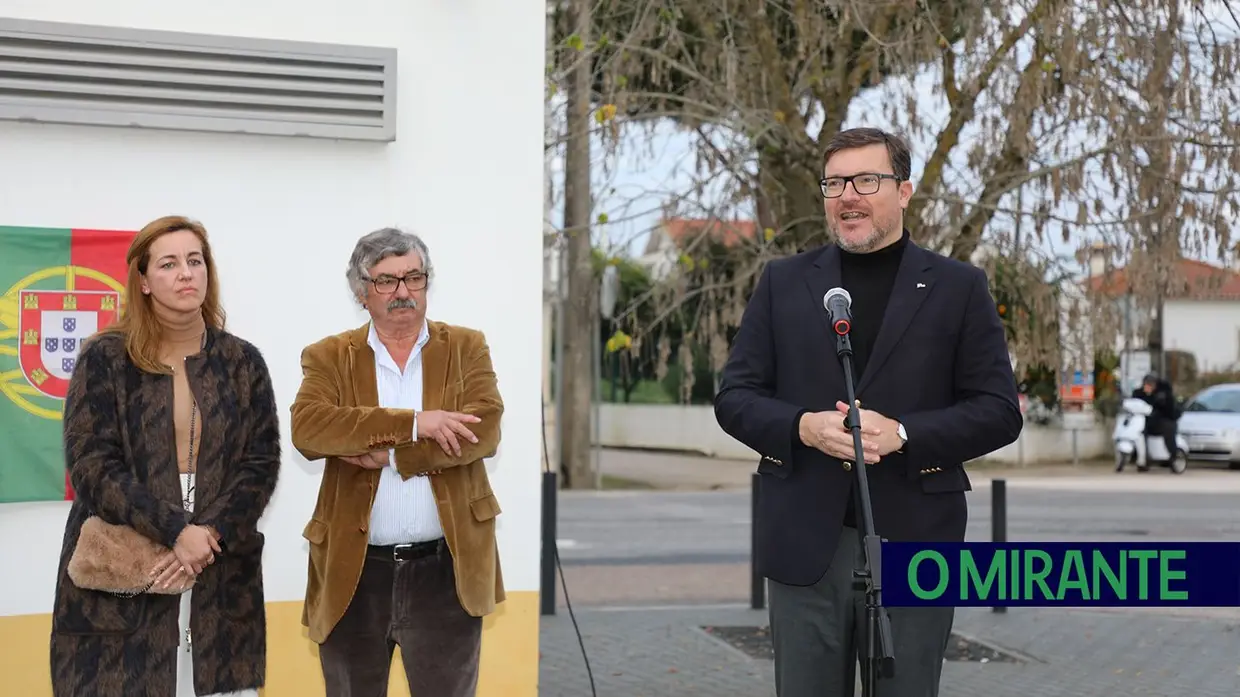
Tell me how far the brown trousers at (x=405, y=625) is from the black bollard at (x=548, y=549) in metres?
3.82

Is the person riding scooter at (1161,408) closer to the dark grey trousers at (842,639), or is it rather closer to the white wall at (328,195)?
the white wall at (328,195)

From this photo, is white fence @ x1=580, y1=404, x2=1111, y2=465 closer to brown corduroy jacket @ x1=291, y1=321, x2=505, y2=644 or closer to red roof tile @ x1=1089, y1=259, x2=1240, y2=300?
red roof tile @ x1=1089, y1=259, x2=1240, y2=300

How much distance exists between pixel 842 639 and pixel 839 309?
0.85 m

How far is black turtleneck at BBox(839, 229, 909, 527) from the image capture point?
3.55 metres

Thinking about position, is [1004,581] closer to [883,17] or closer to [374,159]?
[374,159]

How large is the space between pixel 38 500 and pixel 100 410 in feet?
5.45

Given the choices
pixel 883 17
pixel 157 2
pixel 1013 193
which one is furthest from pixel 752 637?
pixel 157 2

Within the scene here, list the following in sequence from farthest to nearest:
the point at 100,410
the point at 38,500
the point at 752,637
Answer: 1. the point at 752,637
2. the point at 38,500
3. the point at 100,410

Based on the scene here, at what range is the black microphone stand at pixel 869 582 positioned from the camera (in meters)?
2.90

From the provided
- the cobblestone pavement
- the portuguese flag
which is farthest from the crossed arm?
the cobblestone pavement

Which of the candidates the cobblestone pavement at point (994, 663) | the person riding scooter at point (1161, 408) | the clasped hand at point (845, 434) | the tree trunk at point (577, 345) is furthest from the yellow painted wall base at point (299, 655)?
the person riding scooter at point (1161, 408)

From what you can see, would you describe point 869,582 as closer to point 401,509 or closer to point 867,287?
point 867,287

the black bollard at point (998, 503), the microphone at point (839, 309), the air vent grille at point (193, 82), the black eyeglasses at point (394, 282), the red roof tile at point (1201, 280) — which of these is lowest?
the black bollard at point (998, 503)

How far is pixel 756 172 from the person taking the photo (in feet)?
29.0
